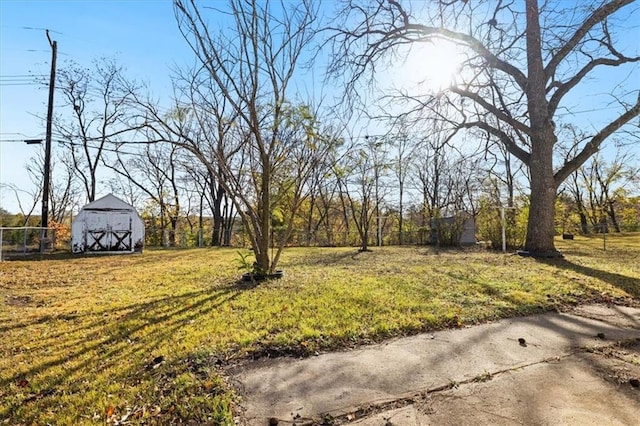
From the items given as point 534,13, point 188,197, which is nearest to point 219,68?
point 534,13

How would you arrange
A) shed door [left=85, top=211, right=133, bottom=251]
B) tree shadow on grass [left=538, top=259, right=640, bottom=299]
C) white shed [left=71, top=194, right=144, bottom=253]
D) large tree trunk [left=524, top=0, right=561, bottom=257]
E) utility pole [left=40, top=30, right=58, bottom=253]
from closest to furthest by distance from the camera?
1. tree shadow on grass [left=538, top=259, right=640, bottom=299]
2. large tree trunk [left=524, top=0, right=561, bottom=257]
3. utility pole [left=40, top=30, right=58, bottom=253]
4. white shed [left=71, top=194, right=144, bottom=253]
5. shed door [left=85, top=211, right=133, bottom=251]

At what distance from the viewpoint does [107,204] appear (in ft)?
48.0

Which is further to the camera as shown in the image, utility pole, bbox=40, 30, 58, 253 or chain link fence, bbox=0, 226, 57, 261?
utility pole, bbox=40, 30, 58, 253

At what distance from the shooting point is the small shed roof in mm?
14414

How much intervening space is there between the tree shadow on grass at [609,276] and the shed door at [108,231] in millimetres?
15466

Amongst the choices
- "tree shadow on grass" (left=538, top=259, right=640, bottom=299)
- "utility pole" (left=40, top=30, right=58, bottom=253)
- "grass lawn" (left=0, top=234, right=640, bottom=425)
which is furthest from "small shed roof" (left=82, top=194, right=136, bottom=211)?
"tree shadow on grass" (left=538, top=259, right=640, bottom=299)

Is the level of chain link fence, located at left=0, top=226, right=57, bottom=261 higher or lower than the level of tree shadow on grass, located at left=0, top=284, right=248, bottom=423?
higher

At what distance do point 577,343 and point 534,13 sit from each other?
27.1 feet

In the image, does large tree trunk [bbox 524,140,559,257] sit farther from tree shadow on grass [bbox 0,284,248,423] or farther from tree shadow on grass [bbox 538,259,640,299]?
tree shadow on grass [bbox 0,284,248,423]

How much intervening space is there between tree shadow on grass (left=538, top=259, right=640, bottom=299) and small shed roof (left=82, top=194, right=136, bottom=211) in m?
15.8

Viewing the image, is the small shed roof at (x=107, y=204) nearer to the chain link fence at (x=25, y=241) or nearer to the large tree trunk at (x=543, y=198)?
the chain link fence at (x=25, y=241)

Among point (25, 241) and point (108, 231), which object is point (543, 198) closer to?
point (108, 231)

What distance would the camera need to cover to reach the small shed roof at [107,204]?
1441 cm

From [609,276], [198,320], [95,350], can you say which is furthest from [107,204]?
[609,276]
